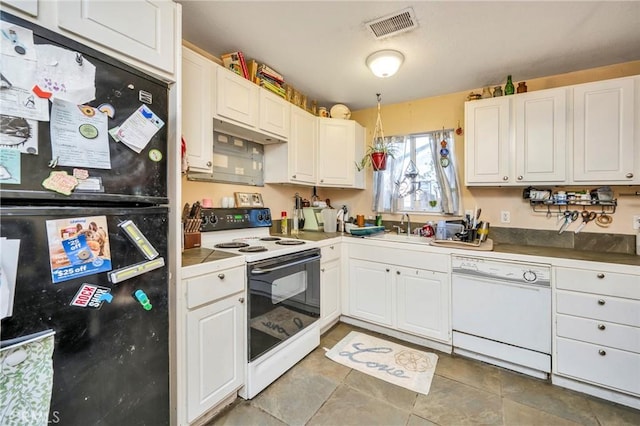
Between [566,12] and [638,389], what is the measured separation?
7.67 feet

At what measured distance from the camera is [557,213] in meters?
2.38

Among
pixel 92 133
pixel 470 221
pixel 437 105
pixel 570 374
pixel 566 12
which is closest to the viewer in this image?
pixel 92 133

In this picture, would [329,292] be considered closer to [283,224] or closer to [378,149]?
[283,224]

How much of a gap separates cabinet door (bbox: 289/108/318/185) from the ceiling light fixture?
844mm

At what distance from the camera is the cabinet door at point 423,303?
228 cm

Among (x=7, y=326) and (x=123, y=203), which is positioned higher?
(x=123, y=203)

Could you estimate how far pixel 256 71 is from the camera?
2273mm

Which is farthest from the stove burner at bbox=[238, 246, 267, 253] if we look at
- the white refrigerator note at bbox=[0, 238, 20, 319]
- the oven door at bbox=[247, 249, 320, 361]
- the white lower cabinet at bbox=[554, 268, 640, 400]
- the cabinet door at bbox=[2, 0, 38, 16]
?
the white lower cabinet at bbox=[554, 268, 640, 400]

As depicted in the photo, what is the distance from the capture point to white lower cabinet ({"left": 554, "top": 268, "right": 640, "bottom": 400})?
1.68 metres

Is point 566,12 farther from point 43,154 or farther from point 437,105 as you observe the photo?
point 43,154

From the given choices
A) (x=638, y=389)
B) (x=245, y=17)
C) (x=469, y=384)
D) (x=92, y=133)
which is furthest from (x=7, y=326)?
(x=638, y=389)

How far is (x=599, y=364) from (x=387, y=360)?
4.43 feet

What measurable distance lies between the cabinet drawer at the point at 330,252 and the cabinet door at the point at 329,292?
0.13 ft

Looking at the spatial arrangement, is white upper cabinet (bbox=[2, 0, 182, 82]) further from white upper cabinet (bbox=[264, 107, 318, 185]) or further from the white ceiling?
white upper cabinet (bbox=[264, 107, 318, 185])
